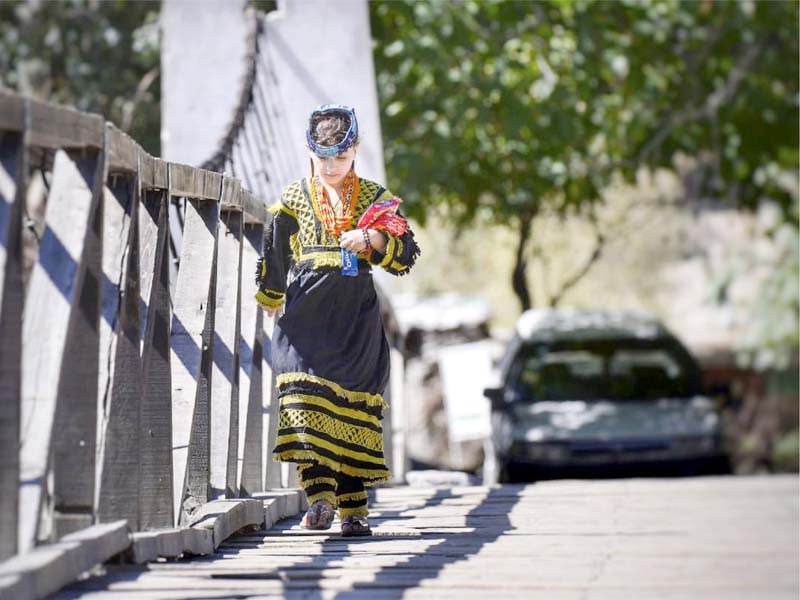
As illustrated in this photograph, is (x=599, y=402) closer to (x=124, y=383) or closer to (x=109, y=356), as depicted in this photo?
(x=124, y=383)

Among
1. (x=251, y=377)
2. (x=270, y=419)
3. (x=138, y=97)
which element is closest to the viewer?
(x=251, y=377)

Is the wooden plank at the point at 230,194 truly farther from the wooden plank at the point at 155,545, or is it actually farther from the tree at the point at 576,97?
the tree at the point at 576,97

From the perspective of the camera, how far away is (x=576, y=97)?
1488 centimetres

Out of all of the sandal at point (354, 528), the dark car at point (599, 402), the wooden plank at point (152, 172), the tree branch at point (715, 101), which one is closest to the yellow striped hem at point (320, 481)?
the sandal at point (354, 528)

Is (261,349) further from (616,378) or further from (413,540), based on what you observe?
(616,378)

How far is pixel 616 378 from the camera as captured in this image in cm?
1270

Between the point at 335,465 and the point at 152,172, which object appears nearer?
the point at 152,172

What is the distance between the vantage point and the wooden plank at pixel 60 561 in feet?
11.2

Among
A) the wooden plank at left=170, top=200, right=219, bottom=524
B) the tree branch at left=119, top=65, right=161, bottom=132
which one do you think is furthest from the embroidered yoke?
the tree branch at left=119, top=65, right=161, bottom=132

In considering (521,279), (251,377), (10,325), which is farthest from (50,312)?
(521,279)

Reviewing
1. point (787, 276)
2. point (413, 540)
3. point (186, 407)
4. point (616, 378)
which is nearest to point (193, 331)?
point (186, 407)

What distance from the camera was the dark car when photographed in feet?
38.1

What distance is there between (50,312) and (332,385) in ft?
6.79

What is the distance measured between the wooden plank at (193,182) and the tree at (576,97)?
9188 mm
